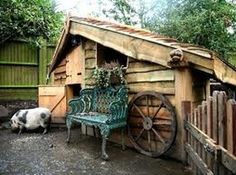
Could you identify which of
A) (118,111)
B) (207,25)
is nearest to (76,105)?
(118,111)

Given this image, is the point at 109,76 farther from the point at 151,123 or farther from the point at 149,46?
the point at 151,123

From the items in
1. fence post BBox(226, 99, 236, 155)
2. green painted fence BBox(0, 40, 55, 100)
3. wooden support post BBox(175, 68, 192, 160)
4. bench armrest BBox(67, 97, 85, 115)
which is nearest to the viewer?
fence post BBox(226, 99, 236, 155)

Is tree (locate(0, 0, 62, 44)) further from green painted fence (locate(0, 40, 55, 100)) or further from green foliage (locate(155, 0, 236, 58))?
green foliage (locate(155, 0, 236, 58))

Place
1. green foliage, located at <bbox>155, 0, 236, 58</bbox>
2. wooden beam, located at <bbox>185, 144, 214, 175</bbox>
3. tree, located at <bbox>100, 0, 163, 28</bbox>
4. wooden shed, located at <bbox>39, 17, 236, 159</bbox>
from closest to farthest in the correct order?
wooden beam, located at <bbox>185, 144, 214, 175</bbox>, wooden shed, located at <bbox>39, 17, 236, 159</bbox>, green foliage, located at <bbox>155, 0, 236, 58</bbox>, tree, located at <bbox>100, 0, 163, 28</bbox>

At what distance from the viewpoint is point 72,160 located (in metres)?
5.29

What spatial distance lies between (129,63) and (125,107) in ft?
2.80

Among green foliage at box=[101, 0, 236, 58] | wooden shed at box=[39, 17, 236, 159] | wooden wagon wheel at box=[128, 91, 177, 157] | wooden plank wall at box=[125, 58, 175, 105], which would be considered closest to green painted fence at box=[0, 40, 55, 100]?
green foliage at box=[101, 0, 236, 58]

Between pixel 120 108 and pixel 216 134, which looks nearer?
pixel 216 134

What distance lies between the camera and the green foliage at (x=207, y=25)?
1021 cm

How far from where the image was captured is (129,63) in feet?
19.5

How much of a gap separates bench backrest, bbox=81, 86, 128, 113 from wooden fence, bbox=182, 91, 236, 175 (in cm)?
208

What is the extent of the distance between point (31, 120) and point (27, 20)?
4.69 m

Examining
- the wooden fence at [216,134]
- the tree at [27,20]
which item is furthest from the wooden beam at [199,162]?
the tree at [27,20]

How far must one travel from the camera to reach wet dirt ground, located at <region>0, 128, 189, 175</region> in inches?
184
